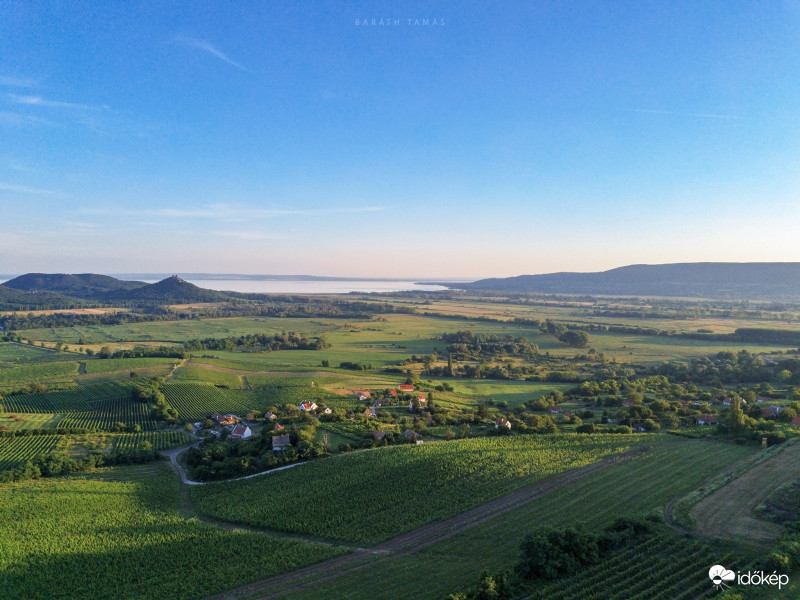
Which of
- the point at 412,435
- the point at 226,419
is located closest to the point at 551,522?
the point at 412,435

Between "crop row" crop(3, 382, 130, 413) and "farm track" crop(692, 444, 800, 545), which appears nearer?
"farm track" crop(692, 444, 800, 545)

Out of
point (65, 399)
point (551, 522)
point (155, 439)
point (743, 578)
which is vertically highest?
point (743, 578)

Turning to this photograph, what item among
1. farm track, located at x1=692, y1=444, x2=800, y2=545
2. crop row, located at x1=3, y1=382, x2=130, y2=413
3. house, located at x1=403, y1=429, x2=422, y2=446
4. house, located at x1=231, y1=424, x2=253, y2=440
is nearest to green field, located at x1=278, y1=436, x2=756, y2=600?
farm track, located at x1=692, y1=444, x2=800, y2=545

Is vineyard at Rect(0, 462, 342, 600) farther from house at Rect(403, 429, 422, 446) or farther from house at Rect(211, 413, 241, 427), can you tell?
house at Rect(403, 429, 422, 446)

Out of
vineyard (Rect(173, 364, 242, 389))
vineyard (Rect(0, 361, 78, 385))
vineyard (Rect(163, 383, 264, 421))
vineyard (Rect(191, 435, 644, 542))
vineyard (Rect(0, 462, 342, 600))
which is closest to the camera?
vineyard (Rect(0, 462, 342, 600))

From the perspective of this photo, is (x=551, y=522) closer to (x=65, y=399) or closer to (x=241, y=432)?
(x=241, y=432)

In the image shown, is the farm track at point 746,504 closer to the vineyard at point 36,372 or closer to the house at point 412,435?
the house at point 412,435

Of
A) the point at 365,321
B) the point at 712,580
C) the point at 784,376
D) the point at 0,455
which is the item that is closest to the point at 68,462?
the point at 0,455

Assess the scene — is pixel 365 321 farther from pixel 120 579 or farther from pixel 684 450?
pixel 120 579
